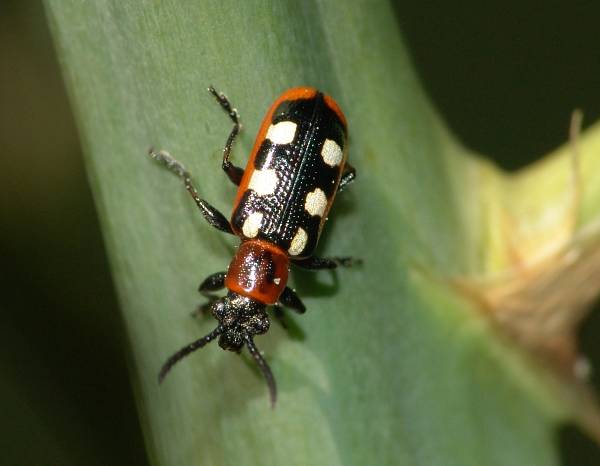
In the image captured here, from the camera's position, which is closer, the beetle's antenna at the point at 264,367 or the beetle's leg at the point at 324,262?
the beetle's antenna at the point at 264,367

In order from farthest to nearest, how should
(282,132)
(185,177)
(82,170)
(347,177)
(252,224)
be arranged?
(82,170) < (252,224) < (282,132) < (347,177) < (185,177)

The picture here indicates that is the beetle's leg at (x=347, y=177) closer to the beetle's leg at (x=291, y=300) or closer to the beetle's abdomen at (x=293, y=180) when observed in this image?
the beetle's abdomen at (x=293, y=180)

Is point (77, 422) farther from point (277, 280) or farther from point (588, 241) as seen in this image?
point (588, 241)

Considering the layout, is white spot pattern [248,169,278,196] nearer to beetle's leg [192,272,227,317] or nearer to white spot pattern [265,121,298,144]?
white spot pattern [265,121,298,144]

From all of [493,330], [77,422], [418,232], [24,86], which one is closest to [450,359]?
[493,330]

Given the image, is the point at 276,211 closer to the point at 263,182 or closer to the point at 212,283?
the point at 263,182

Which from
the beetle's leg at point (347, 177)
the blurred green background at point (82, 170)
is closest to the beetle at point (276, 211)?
the beetle's leg at point (347, 177)

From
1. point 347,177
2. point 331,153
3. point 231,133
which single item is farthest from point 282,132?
point 231,133
